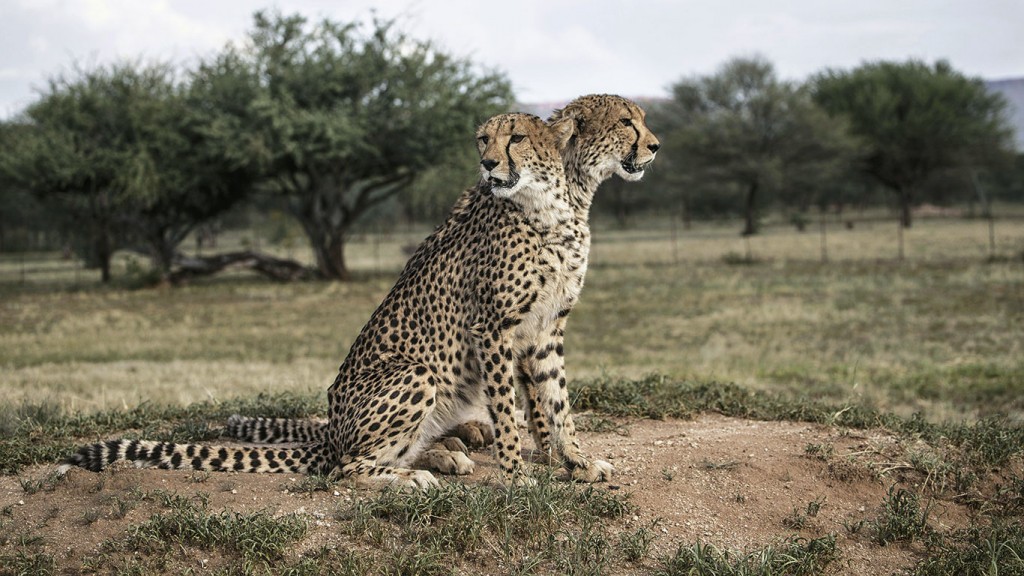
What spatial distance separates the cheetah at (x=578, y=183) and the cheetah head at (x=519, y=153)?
6.1 inches

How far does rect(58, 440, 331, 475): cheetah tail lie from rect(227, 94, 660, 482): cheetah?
620 mm

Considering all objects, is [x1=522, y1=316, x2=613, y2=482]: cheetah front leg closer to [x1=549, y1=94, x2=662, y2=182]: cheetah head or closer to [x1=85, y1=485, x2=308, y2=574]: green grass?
[x1=549, y1=94, x2=662, y2=182]: cheetah head

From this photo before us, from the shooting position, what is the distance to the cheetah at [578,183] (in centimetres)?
461

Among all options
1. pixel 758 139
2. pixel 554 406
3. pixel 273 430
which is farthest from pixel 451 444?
pixel 758 139

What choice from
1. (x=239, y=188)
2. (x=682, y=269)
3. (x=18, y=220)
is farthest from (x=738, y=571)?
(x=18, y=220)

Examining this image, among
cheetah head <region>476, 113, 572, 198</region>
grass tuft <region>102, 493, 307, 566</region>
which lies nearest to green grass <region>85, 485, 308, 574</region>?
grass tuft <region>102, 493, 307, 566</region>

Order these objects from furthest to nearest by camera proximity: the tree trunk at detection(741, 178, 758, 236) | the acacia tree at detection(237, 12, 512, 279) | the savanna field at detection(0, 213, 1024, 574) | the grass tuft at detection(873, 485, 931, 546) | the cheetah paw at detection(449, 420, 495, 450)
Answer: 1. the tree trunk at detection(741, 178, 758, 236)
2. the acacia tree at detection(237, 12, 512, 279)
3. the cheetah paw at detection(449, 420, 495, 450)
4. the grass tuft at detection(873, 485, 931, 546)
5. the savanna field at detection(0, 213, 1024, 574)

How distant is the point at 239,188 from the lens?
2730 cm

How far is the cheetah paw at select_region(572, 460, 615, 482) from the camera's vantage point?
4570 mm

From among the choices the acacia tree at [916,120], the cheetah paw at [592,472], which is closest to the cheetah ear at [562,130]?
the cheetah paw at [592,472]

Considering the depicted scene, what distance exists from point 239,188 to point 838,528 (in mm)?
25305

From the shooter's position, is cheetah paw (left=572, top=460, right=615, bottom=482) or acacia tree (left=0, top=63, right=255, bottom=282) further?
acacia tree (left=0, top=63, right=255, bottom=282)

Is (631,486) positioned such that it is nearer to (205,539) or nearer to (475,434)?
(475,434)

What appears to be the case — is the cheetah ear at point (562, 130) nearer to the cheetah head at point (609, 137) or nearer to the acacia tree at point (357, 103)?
the cheetah head at point (609, 137)
